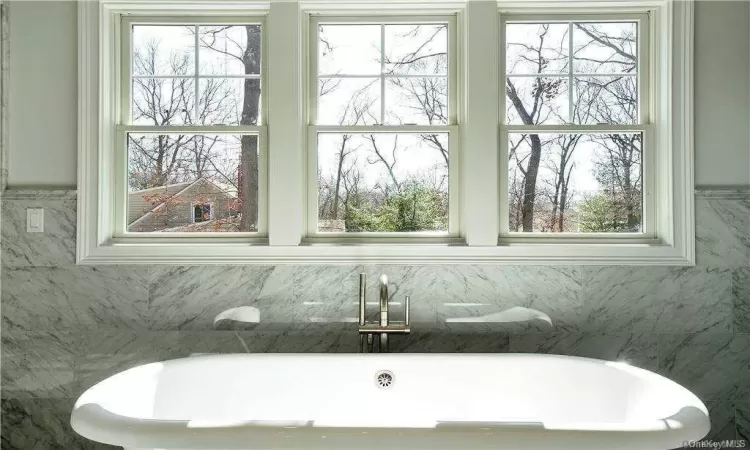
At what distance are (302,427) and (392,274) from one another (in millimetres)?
1042

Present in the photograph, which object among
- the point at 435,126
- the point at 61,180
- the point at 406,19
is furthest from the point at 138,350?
the point at 406,19

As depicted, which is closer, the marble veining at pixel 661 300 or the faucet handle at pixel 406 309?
the faucet handle at pixel 406 309

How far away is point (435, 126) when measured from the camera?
2.21 meters

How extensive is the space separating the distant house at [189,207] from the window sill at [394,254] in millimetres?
174

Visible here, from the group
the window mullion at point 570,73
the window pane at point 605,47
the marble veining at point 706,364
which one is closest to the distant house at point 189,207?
the window mullion at point 570,73

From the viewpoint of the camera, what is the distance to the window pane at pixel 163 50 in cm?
227

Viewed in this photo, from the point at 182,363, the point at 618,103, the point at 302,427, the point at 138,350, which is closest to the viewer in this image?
the point at 302,427

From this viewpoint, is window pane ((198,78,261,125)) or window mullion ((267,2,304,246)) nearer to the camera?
window mullion ((267,2,304,246))

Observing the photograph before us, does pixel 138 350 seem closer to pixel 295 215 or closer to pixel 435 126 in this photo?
pixel 295 215

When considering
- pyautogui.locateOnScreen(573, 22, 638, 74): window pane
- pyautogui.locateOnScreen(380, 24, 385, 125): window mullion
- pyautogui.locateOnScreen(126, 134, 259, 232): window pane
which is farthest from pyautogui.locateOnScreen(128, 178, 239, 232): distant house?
pyautogui.locateOnScreen(573, 22, 638, 74): window pane

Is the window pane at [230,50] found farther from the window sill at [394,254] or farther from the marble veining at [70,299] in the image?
the marble veining at [70,299]

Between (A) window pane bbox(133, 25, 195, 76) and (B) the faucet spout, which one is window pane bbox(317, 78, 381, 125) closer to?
(A) window pane bbox(133, 25, 195, 76)

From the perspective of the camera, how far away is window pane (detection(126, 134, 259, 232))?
2248 millimetres

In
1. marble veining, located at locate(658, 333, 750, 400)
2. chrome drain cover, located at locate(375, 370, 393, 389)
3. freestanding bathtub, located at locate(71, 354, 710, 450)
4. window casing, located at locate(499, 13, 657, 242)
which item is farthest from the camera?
window casing, located at locate(499, 13, 657, 242)
